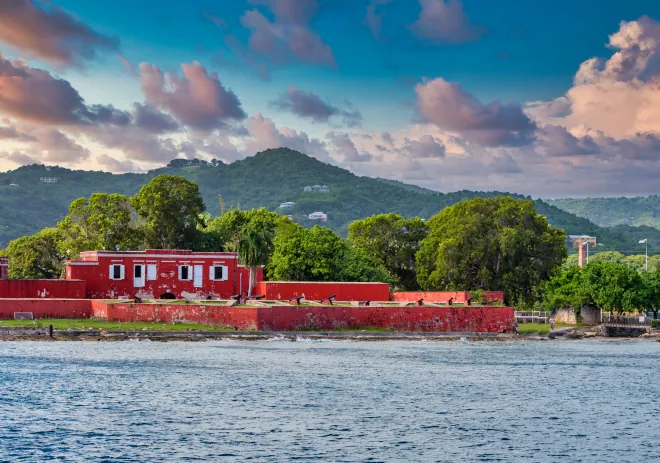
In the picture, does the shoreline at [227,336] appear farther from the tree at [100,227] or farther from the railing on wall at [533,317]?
the tree at [100,227]

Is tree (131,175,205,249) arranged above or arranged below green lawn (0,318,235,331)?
above

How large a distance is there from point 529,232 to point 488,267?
4692mm

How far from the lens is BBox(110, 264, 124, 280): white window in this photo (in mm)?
70438

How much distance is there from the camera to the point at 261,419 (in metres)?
31.0

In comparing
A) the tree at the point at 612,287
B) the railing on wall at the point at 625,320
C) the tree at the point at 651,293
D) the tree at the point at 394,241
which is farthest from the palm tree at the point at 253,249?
the tree at the point at 651,293

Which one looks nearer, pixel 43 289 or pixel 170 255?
pixel 43 289

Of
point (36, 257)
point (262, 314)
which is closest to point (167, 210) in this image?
point (36, 257)

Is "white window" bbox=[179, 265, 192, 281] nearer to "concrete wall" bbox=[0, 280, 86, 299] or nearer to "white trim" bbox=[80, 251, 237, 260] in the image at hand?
"white trim" bbox=[80, 251, 237, 260]

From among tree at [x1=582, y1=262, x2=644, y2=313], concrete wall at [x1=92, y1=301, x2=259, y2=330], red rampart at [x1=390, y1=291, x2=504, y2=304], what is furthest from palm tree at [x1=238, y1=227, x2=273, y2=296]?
tree at [x1=582, y1=262, x2=644, y2=313]

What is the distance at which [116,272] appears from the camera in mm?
70500

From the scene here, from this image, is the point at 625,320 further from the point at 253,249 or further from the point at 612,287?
the point at 253,249

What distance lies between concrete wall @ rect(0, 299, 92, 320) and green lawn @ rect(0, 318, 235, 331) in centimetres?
77

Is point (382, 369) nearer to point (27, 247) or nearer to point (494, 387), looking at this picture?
point (494, 387)

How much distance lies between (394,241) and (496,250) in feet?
39.4
